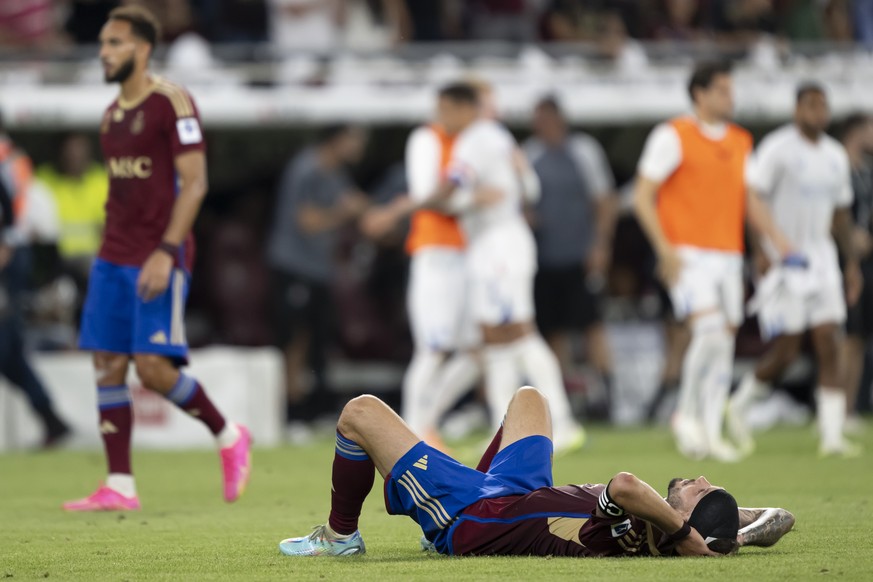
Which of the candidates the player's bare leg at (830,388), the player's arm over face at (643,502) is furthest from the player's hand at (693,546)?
the player's bare leg at (830,388)

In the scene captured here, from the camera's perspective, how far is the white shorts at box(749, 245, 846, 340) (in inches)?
475

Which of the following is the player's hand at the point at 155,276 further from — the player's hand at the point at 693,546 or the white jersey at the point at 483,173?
A: the white jersey at the point at 483,173

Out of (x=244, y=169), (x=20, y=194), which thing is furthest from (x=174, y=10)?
(x=20, y=194)

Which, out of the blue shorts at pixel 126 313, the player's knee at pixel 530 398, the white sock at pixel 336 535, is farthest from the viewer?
the blue shorts at pixel 126 313

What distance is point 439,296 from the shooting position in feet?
42.3

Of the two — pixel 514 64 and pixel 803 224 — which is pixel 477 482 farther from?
pixel 514 64

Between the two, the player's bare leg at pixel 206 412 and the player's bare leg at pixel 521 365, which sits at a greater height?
the player's bare leg at pixel 206 412

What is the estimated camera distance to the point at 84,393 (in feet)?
47.1

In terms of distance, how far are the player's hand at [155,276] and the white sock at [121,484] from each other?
0.97 metres

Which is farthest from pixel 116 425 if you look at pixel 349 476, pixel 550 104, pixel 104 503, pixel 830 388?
pixel 550 104

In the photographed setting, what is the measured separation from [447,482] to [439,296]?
682 cm

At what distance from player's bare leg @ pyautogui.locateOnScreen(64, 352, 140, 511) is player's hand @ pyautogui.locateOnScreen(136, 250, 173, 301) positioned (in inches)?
17.1

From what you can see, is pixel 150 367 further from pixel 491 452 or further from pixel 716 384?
pixel 716 384

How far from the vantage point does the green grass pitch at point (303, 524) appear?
19.7 ft
